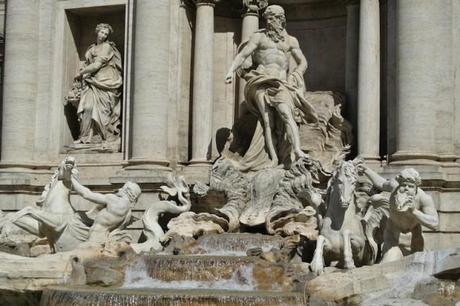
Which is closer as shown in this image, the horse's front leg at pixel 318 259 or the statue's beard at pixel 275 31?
the horse's front leg at pixel 318 259

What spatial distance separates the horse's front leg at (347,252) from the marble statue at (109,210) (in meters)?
4.72

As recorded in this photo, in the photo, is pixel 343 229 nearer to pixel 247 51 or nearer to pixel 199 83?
pixel 247 51

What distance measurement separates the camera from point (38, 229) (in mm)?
17766

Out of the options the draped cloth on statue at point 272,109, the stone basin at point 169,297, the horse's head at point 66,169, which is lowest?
the stone basin at point 169,297

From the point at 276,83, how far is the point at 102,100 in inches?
178

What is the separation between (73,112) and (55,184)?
476 centimetres

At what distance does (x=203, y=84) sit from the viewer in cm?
2120

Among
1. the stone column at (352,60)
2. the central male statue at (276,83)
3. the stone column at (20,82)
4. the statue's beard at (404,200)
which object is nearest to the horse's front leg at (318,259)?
the statue's beard at (404,200)

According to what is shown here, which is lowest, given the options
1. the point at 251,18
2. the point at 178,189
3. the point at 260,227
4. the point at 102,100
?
the point at 260,227

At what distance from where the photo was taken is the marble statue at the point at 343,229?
1548 cm

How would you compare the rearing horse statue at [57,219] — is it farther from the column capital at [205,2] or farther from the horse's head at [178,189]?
the column capital at [205,2]

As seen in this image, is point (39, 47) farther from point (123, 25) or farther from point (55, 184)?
point (55, 184)

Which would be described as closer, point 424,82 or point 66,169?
point 66,169

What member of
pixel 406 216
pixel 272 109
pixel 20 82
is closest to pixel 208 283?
pixel 406 216
